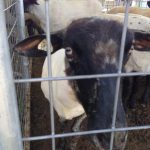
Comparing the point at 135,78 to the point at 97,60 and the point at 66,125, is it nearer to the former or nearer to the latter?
the point at 66,125

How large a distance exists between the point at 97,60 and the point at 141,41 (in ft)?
1.20

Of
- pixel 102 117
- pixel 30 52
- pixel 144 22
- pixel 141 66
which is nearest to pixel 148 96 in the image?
pixel 141 66

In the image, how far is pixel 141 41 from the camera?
1.54 metres

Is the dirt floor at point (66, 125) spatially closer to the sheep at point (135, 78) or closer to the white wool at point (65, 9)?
the sheep at point (135, 78)

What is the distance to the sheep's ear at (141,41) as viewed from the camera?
1.50 m

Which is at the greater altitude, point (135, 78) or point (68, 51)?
point (68, 51)

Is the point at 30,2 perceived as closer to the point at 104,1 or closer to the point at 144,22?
the point at 144,22

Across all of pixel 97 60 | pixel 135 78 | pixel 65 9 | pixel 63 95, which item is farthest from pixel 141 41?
pixel 65 9

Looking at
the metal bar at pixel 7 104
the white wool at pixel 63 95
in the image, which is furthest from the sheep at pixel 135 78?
the metal bar at pixel 7 104

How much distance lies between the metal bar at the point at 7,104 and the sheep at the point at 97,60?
0.46 metres

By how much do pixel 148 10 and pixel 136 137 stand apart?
1863 millimetres

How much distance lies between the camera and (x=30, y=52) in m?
1.35

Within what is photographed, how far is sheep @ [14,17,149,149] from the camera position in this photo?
1.29 m

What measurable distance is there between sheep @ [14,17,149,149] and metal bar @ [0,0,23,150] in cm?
46
